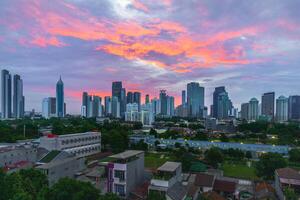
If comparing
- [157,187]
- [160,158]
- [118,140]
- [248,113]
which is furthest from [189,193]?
[248,113]

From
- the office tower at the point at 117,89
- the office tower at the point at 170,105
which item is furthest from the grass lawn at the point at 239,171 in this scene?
the office tower at the point at 170,105

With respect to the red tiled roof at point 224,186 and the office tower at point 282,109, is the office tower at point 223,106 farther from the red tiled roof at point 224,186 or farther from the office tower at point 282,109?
the red tiled roof at point 224,186

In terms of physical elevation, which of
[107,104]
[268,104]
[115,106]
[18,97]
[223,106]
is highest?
[18,97]

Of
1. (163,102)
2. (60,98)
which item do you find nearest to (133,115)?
(60,98)

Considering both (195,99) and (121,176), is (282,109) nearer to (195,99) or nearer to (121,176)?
(195,99)

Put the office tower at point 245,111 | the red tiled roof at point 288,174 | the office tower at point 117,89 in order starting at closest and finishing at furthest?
the red tiled roof at point 288,174 → the office tower at point 245,111 → the office tower at point 117,89

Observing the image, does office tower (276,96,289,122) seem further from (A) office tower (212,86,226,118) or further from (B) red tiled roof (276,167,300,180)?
(B) red tiled roof (276,167,300,180)

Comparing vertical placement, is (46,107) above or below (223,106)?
below
